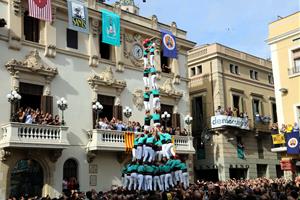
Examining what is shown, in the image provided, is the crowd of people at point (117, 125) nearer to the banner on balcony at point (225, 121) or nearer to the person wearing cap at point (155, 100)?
the person wearing cap at point (155, 100)

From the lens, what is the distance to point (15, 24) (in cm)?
2373

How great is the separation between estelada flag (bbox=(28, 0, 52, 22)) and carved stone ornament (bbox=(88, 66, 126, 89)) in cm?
436

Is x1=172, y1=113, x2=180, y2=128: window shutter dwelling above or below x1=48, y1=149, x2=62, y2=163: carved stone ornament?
above

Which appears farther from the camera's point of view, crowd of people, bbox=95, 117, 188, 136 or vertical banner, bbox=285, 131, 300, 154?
vertical banner, bbox=285, 131, 300, 154

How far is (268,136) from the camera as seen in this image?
3781 centimetres

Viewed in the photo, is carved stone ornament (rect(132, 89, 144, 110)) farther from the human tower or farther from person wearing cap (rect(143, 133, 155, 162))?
person wearing cap (rect(143, 133, 155, 162))

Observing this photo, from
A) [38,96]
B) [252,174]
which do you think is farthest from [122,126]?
[252,174]

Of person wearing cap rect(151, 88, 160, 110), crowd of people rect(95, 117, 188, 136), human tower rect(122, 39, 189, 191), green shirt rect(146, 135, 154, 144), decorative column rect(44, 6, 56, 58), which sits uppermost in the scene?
decorative column rect(44, 6, 56, 58)

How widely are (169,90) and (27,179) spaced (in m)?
12.0

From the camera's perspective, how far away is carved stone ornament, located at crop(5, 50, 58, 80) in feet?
75.6

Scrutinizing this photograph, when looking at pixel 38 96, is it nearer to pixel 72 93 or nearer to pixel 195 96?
pixel 72 93

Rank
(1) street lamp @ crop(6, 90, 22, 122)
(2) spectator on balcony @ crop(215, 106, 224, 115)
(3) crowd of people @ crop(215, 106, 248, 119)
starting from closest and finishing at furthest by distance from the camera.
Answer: (1) street lamp @ crop(6, 90, 22, 122) → (2) spectator on balcony @ crop(215, 106, 224, 115) → (3) crowd of people @ crop(215, 106, 248, 119)

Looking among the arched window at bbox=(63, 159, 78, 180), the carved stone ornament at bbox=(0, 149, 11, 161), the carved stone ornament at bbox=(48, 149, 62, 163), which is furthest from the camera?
the arched window at bbox=(63, 159, 78, 180)

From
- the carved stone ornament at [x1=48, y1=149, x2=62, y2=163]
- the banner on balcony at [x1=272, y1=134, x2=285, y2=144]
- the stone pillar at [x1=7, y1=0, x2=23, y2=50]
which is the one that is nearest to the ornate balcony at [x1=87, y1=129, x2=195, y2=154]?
the carved stone ornament at [x1=48, y1=149, x2=62, y2=163]
